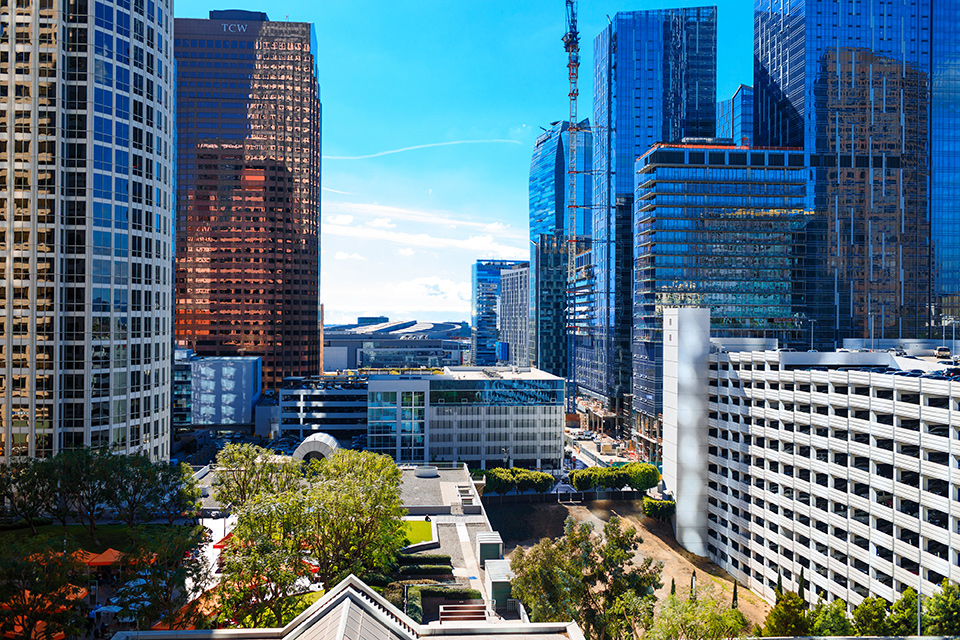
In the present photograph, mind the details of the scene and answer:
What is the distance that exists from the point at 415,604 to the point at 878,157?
15008cm

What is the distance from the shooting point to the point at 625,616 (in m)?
43.4

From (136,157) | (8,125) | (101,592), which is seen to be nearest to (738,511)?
(101,592)

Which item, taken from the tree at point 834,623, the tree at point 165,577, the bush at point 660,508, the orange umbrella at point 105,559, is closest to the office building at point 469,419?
the bush at point 660,508

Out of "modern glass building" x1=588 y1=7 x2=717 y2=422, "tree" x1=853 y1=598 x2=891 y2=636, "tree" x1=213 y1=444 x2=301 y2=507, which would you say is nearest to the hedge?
"tree" x1=213 y1=444 x2=301 y2=507

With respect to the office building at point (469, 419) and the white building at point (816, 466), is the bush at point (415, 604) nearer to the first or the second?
the white building at point (816, 466)

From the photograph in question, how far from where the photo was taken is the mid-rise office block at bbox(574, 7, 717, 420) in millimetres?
172375

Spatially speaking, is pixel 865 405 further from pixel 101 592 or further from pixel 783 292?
pixel 783 292

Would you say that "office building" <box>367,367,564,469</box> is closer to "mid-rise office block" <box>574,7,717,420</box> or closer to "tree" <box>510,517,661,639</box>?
"mid-rise office block" <box>574,7,717,420</box>

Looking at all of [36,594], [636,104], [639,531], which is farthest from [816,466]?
[636,104]

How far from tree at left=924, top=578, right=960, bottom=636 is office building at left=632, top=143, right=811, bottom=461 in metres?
95.8

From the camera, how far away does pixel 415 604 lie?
159 feet

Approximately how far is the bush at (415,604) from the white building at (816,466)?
45.5 meters

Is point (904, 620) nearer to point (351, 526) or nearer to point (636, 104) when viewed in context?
point (351, 526)

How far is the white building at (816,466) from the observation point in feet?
172
